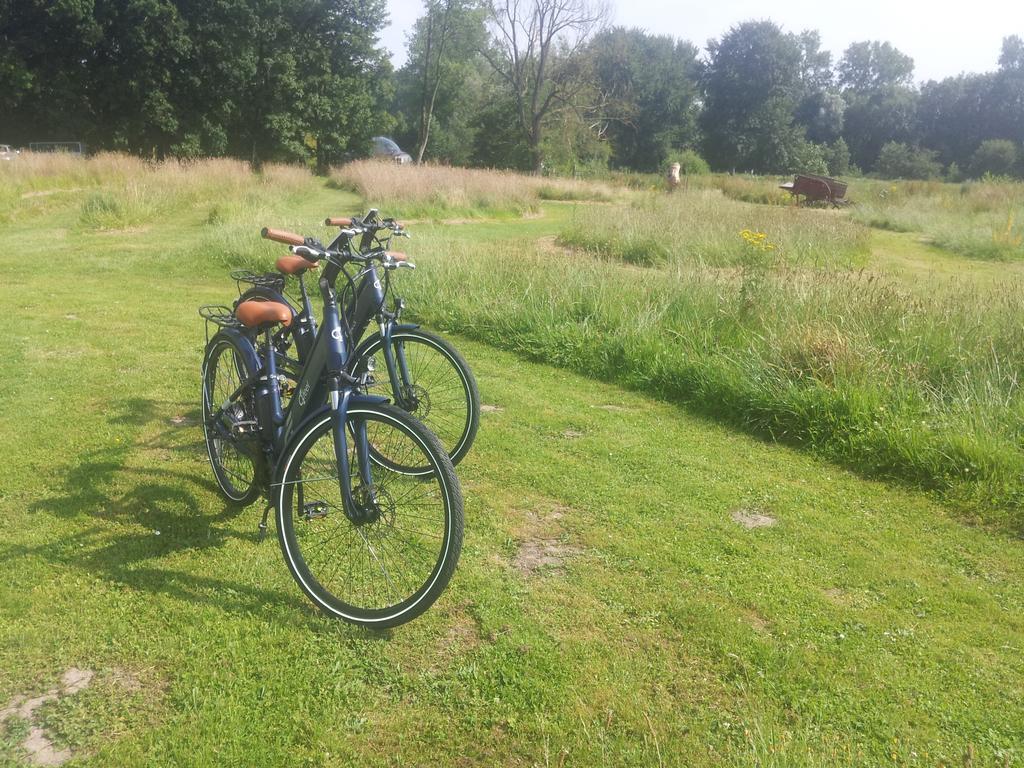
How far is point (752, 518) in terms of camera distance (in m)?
3.84

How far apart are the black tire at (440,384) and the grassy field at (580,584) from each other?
0.29 metres

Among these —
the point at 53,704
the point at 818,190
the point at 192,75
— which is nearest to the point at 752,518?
the point at 53,704

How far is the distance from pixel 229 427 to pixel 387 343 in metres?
0.84

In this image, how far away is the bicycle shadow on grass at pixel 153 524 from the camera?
9.66 feet

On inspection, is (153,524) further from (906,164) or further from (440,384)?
(906,164)

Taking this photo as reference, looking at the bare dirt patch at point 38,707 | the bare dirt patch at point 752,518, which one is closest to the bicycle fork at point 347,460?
the bare dirt patch at point 38,707

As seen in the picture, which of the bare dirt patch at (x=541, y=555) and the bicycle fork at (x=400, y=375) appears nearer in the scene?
the bare dirt patch at (x=541, y=555)

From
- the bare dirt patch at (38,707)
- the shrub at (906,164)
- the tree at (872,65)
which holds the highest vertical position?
the tree at (872,65)

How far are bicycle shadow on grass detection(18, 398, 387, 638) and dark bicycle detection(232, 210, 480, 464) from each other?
2.68 ft

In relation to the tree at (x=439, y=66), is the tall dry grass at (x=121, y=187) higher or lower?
lower

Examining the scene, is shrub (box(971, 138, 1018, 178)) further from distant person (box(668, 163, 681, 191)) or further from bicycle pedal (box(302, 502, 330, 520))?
bicycle pedal (box(302, 502, 330, 520))

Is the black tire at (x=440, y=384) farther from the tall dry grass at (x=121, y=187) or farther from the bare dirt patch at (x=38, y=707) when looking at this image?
the tall dry grass at (x=121, y=187)

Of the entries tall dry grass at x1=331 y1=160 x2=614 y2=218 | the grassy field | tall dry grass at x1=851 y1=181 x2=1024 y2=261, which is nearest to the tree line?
tall dry grass at x1=331 y1=160 x2=614 y2=218

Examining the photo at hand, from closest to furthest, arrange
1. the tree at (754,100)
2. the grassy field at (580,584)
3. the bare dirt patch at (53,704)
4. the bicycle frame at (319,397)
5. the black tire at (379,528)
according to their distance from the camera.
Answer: the bare dirt patch at (53,704) < the grassy field at (580,584) < the black tire at (379,528) < the bicycle frame at (319,397) < the tree at (754,100)
